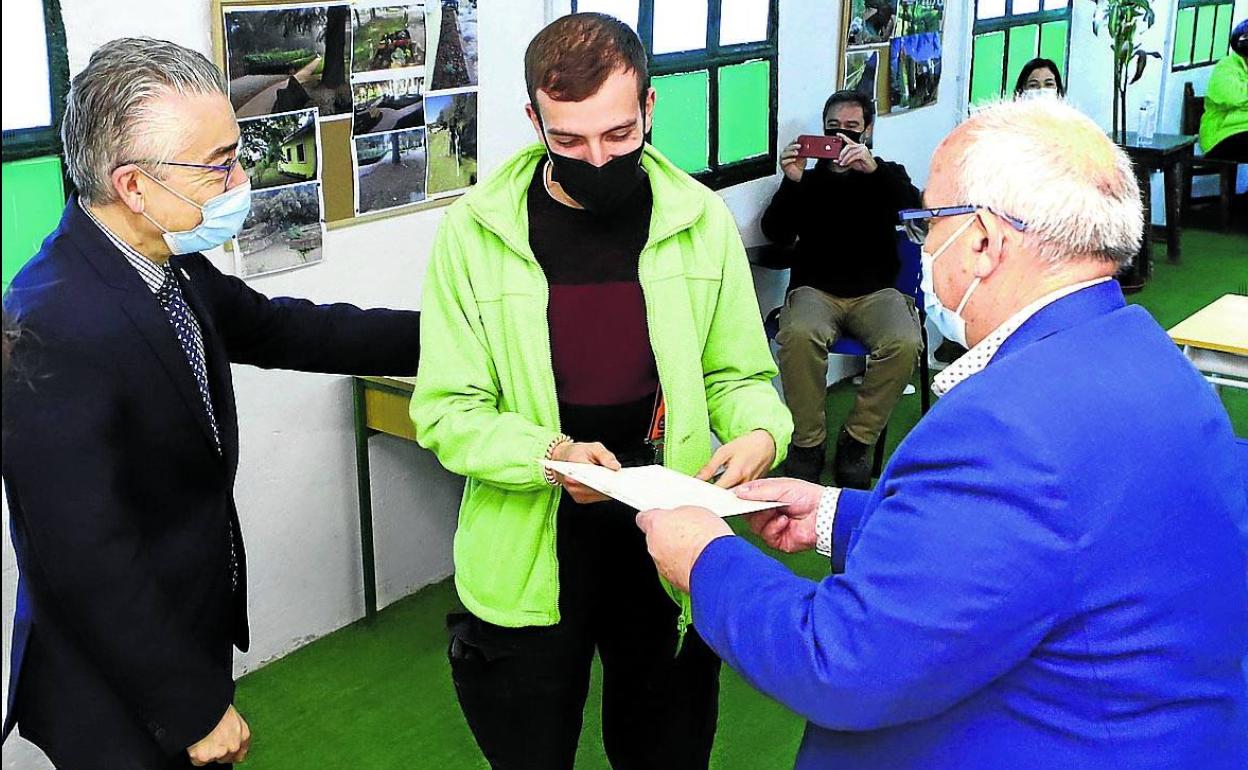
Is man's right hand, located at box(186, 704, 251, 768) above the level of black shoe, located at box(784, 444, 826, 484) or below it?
above

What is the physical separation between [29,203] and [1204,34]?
875cm

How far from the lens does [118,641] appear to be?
1.46 metres

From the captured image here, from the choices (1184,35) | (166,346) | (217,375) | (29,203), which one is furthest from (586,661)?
(1184,35)

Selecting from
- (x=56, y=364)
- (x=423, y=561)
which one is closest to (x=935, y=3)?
(x=423, y=561)

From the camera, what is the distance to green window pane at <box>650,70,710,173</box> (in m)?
4.04

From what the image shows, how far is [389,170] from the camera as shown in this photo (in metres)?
3.16

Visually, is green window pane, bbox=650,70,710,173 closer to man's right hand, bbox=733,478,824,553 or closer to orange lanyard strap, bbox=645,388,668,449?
orange lanyard strap, bbox=645,388,668,449

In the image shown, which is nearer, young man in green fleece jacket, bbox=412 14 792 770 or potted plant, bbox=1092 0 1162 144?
young man in green fleece jacket, bbox=412 14 792 770

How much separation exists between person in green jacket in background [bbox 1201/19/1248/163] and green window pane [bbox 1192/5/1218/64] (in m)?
0.58

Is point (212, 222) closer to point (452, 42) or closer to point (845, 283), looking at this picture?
point (452, 42)

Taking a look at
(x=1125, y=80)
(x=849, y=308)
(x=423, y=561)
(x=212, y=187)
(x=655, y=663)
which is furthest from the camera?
(x=1125, y=80)

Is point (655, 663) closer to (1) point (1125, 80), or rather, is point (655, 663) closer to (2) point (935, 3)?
(2) point (935, 3)

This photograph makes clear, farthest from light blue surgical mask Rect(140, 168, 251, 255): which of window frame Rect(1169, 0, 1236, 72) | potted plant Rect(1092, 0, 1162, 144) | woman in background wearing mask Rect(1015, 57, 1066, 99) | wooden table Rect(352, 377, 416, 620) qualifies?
window frame Rect(1169, 0, 1236, 72)

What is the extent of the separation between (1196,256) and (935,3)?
3534 millimetres
